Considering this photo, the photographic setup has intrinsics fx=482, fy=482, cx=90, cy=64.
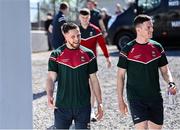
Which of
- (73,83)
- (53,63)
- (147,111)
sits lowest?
(147,111)

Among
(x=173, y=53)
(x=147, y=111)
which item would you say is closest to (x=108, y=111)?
(x=147, y=111)

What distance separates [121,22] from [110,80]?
7.14 m

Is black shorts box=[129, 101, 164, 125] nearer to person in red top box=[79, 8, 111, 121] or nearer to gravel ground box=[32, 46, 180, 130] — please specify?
gravel ground box=[32, 46, 180, 130]

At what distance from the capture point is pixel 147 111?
508 cm

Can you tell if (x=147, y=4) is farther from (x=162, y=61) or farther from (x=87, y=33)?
(x=162, y=61)

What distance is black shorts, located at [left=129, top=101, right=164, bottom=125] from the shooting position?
16.5 feet

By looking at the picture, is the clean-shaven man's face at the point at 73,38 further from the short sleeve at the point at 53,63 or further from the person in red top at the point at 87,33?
the person in red top at the point at 87,33

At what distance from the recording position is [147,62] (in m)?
5.05

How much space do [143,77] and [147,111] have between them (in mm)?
363

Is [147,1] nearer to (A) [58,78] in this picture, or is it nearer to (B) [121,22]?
(B) [121,22]

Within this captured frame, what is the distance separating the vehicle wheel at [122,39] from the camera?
60.7 ft

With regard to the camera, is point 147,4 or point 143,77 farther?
point 147,4

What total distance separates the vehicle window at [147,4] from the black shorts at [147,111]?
1323 cm

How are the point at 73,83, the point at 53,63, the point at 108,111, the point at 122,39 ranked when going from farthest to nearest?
the point at 122,39, the point at 108,111, the point at 53,63, the point at 73,83
